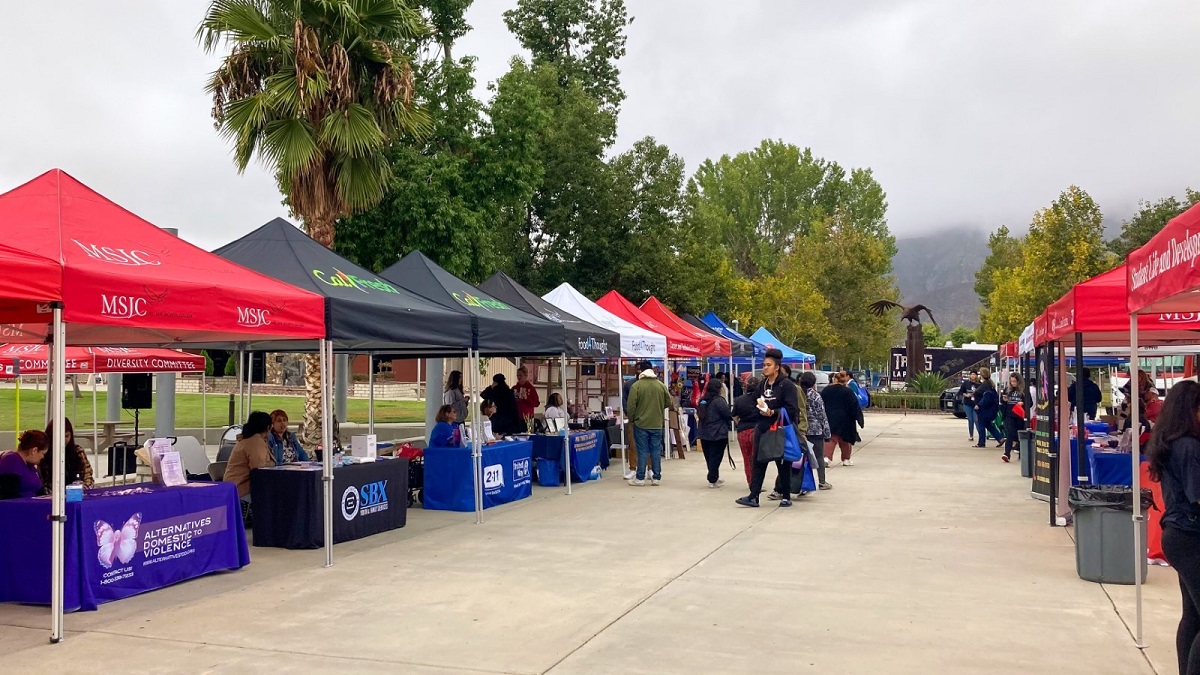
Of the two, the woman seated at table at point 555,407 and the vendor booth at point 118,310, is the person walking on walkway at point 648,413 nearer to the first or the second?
the woman seated at table at point 555,407

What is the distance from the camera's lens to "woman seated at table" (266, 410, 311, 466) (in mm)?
10594

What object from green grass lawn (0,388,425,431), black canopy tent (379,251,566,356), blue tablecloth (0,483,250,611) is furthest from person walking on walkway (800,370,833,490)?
green grass lawn (0,388,425,431)

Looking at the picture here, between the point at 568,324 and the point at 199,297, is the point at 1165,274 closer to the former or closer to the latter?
the point at 199,297

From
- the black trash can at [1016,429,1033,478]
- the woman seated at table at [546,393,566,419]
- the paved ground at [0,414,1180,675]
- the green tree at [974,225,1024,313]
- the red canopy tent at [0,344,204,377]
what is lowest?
the paved ground at [0,414,1180,675]

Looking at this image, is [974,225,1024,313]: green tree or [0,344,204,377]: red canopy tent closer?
[0,344,204,377]: red canopy tent

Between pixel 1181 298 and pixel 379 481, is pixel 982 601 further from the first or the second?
pixel 379 481

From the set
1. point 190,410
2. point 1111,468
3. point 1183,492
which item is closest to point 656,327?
point 1111,468

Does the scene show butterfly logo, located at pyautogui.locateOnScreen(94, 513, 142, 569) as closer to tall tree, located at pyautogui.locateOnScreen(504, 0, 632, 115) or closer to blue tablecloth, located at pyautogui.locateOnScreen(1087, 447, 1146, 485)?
blue tablecloth, located at pyautogui.locateOnScreen(1087, 447, 1146, 485)

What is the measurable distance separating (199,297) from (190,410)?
31595 mm

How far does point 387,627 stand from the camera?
678cm

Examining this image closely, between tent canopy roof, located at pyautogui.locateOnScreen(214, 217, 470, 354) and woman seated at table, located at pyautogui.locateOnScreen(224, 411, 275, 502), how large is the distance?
1160mm

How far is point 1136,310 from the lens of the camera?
596 cm

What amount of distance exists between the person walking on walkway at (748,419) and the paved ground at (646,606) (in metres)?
1.41

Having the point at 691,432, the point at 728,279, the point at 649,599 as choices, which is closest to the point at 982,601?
the point at 649,599
